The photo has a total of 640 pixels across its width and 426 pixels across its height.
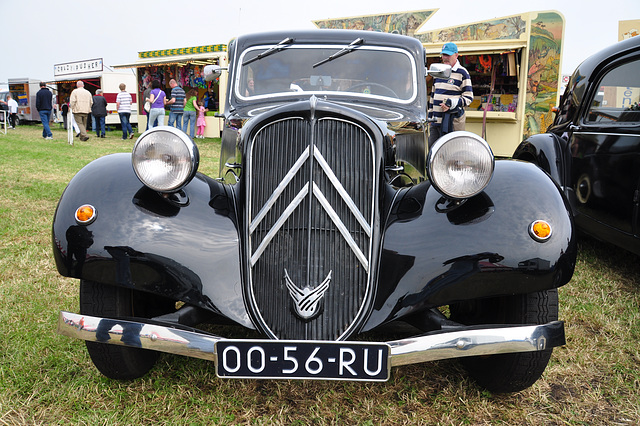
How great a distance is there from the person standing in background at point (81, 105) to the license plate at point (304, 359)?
14.3m

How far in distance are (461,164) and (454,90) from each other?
14.0 feet

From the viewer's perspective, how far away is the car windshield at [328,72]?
321 cm

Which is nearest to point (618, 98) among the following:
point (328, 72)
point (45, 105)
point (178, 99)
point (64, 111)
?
point (328, 72)

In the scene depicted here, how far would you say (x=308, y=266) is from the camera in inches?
74.2

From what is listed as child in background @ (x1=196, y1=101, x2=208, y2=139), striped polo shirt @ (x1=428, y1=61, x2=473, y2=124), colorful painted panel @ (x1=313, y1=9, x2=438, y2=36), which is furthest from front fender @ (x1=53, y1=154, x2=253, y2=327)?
child in background @ (x1=196, y1=101, x2=208, y2=139)

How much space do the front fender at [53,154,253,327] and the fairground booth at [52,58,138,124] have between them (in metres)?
18.7

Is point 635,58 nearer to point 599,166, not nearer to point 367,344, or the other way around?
point 599,166

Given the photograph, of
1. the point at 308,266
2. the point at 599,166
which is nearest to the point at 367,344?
the point at 308,266

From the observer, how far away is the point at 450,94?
233 inches

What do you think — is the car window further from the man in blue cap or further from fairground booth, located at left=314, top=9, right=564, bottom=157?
fairground booth, located at left=314, top=9, right=564, bottom=157

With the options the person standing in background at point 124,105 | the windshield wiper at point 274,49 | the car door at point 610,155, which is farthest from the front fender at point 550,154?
the person standing in background at point 124,105

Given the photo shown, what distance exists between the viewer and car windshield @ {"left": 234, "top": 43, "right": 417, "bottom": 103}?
3.21 meters

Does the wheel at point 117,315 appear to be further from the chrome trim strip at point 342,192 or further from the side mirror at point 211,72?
the side mirror at point 211,72

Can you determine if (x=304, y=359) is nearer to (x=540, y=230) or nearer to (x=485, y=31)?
(x=540, y=230)
